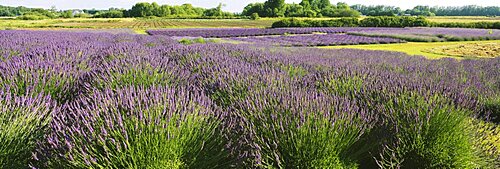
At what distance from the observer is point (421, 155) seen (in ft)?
9.25

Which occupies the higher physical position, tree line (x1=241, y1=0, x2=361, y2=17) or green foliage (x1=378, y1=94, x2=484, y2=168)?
tree line (x1=241, y1=0, x2=361, y2=17)

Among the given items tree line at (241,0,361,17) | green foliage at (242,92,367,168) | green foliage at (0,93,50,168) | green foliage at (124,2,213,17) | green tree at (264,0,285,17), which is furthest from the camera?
green foliage at (124,2,213,17)

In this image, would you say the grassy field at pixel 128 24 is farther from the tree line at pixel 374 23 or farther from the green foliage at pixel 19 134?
the green foliage at pixel 19 134

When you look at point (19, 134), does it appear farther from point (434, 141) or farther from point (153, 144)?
point (434, 141)

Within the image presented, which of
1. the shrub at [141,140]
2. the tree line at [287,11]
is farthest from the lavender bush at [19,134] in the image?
the tree line at [287,11]

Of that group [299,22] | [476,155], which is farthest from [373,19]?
[476,155]

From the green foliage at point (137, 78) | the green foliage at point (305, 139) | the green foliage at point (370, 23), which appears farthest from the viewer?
the green foliage at point (370, 23)

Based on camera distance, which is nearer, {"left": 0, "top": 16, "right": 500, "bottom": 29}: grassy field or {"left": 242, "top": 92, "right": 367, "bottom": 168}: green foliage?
{"left": 242, "top": 92, "right": 367, "bottom": 168}: green foliage

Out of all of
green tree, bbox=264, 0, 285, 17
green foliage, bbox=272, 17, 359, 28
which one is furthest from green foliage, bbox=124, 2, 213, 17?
green foliage, bbox=272, 17, 359, 28

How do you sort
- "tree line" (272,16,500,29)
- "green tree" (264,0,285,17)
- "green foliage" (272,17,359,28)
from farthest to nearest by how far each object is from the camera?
"green tree" (264,0,285,17)
"green foliage" (272,17,359,28)
"tree line" (272,16,500,29)

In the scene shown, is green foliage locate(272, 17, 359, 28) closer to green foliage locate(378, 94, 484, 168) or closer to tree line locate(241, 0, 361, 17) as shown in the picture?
tree line locate(241, 0, 361, 17)

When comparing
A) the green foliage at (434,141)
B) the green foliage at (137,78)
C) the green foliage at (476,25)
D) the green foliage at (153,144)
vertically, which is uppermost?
the green foliage at (137,78)

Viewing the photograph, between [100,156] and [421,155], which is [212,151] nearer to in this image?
[100,156]

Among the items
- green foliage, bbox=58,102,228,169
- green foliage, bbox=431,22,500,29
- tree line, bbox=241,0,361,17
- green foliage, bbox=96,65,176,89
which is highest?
tree line, bbox=241,0,361,17
